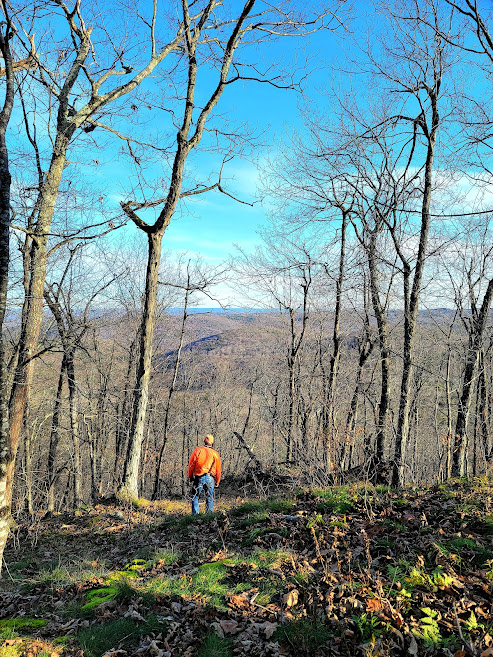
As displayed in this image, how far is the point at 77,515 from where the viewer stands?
28.2ft

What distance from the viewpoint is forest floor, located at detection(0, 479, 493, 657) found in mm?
2854

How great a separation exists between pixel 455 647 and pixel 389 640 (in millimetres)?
419

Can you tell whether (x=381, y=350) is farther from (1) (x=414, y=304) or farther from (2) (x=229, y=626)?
(2) (x=229, y=626)

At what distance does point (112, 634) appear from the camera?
3266 mm

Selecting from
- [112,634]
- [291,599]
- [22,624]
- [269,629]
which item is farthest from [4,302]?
[291,599]

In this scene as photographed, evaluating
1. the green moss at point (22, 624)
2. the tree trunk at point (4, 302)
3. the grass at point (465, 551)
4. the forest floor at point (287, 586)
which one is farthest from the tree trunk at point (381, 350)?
the tree trunk at point (4, 302)

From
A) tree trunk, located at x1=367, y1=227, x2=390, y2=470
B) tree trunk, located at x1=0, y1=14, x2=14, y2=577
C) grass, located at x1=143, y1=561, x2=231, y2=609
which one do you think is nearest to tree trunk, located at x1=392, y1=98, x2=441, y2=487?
tree trunk, located at x1=367, y1=227, x2=390, y2=470

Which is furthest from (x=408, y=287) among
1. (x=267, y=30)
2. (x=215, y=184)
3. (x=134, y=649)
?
(x=134, y=649)

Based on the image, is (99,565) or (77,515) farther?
(77,515)

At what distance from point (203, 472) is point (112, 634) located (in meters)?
4.67

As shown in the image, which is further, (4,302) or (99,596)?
(99,596)

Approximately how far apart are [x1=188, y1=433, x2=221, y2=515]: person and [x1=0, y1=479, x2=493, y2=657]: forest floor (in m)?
1.34

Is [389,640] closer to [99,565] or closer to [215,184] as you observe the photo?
[99,565]

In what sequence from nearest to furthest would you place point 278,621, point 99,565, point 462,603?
1. point 462,603
2. point 278,621
3. point 99,565
